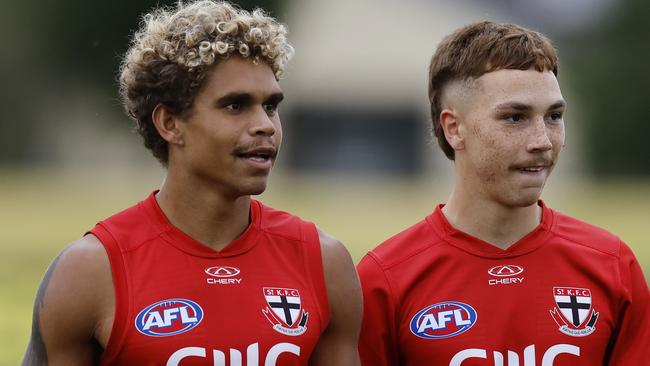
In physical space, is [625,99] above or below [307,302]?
above

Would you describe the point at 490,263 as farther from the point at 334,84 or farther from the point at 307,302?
the point at 334,84

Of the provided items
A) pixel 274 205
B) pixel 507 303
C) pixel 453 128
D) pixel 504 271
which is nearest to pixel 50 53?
pixel 274 205

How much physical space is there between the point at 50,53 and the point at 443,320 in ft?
116

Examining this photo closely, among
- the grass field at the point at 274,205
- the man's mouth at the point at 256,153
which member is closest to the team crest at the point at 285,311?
the man's mouth at the point at 256,153

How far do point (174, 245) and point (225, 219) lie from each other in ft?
0.84

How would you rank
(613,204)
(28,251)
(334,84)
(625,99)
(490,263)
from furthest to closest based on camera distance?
(334,84) → (625,99) → (613,204) → (28,251) → (490,263)

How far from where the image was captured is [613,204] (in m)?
31.9

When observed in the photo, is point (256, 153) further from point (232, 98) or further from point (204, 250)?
point (204, 250)

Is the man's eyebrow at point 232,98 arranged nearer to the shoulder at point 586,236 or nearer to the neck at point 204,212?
the neck at point 204,212

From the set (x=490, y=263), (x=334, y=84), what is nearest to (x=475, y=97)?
(x=490, y=263)

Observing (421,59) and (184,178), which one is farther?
(421,59)

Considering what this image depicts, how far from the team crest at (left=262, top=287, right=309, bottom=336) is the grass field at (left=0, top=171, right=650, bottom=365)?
495cm

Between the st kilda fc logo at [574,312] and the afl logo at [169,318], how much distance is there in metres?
1.56

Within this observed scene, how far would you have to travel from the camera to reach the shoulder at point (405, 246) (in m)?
5.95
